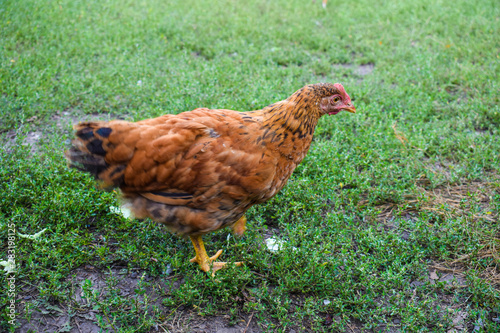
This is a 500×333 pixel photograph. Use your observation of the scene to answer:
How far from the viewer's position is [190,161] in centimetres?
271

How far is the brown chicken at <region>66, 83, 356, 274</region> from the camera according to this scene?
270 centimetres

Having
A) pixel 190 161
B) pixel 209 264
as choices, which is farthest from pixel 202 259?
pixel 190 161

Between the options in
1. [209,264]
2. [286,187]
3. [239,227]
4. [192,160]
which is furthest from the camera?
[286,187]

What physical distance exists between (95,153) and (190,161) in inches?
28.3

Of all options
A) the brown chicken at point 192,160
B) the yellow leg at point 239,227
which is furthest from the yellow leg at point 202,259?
the yellow leg at point 239,227

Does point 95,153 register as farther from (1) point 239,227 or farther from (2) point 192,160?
(1) point 239,227

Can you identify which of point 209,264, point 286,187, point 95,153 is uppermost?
point 95,153

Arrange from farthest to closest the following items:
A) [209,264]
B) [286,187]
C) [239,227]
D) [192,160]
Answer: [286,187] < [239,227] < [209,264] < [192,160]

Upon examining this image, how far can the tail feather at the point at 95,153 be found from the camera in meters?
2.72

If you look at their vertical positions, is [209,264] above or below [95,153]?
below

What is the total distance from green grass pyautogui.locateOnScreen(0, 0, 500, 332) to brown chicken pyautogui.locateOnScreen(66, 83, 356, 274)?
0.55m

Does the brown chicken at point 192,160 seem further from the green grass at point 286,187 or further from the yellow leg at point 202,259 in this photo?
the green grass at point 286,187

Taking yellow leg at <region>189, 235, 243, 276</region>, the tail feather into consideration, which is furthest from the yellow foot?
the tail feather

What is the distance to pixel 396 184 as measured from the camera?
13.0 feet
